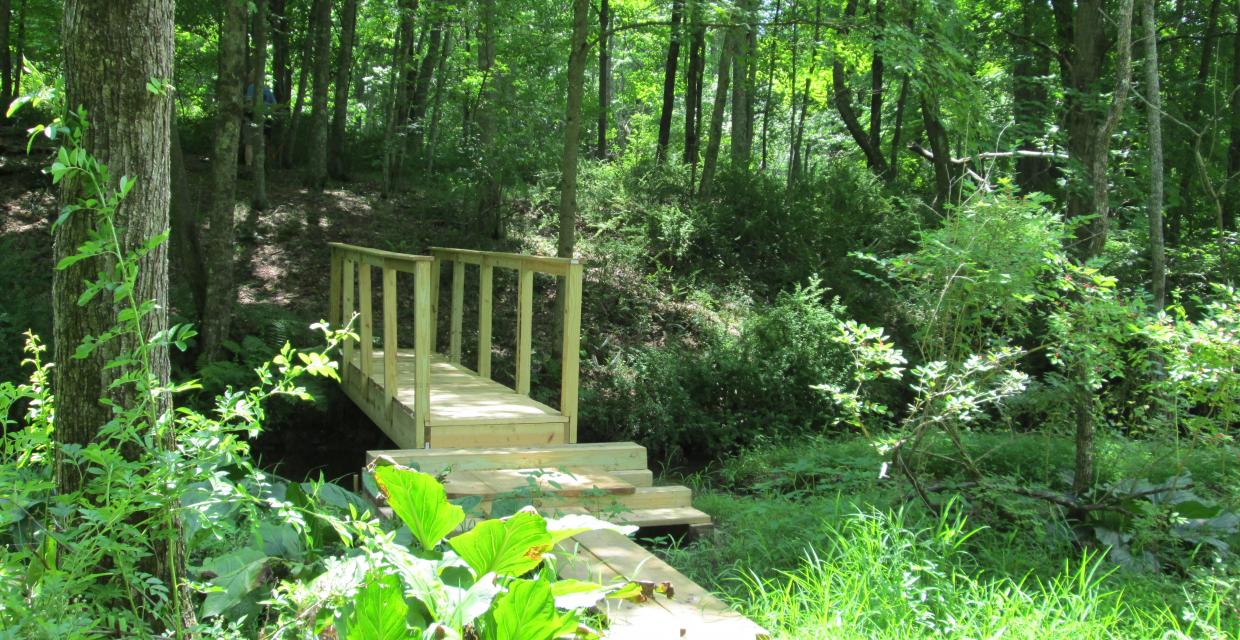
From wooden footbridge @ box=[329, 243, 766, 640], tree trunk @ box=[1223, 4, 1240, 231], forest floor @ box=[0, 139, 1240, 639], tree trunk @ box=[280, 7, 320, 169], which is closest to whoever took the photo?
forest floor @ box=[0, 139, 1240, 639]

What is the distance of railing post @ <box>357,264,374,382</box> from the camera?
6.62 m

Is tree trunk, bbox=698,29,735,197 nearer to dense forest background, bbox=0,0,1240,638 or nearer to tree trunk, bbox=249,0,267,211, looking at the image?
dense forest background, bbox=0,0,1240,638

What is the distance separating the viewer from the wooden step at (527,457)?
523cm

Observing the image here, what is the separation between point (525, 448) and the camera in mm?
5648

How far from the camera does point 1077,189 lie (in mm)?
8352

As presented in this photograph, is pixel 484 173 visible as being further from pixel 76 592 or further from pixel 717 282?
pixel 76 592

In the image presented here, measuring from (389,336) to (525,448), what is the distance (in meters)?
1.32

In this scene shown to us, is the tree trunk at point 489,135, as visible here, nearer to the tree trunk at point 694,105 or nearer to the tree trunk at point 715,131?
the tree trunk at point 715,131

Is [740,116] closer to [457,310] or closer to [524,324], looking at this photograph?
[457,310]

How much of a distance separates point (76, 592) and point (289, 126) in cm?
1377

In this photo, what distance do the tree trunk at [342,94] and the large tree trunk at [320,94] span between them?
22 centimetres

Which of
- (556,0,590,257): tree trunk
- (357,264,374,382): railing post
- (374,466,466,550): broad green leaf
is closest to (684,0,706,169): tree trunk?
(556,0,590,257): tree trunk

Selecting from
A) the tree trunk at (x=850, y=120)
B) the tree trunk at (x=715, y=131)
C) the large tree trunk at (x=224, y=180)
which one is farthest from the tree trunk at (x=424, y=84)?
the tree trunk at (x=850, y=120)

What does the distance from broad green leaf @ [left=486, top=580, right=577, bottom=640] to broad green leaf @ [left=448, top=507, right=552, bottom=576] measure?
0.78ft
